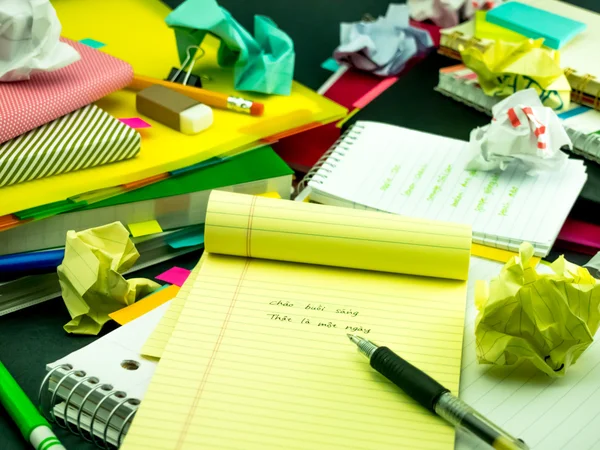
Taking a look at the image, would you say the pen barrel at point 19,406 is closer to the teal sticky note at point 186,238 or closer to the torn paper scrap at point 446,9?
the teal sticky note at point 186,238

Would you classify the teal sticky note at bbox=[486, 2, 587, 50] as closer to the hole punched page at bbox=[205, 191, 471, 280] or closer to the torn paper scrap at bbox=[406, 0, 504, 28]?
the torn paper scrap at bbox=[406, 0, 504, 28]

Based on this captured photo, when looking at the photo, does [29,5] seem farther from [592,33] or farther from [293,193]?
[592,33]

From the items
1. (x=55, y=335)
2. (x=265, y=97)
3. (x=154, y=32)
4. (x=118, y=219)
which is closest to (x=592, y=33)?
(x=265, y=97)

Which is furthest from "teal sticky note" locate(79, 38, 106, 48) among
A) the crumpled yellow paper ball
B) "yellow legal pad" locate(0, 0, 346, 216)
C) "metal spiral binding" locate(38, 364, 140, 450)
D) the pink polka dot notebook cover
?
the crumpled yellow paper ball

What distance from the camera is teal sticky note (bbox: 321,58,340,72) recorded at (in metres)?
1.21

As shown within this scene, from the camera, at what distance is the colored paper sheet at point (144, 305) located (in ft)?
2.37

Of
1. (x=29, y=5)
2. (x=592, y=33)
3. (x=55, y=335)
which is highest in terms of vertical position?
(x=29, y=5)

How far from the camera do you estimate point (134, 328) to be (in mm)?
690

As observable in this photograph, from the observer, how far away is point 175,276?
2.63ft

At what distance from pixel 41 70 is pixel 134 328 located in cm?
34

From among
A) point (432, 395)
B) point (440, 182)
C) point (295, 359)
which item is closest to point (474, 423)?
point (432, 395)

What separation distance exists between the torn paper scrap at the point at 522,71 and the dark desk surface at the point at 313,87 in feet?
0.17

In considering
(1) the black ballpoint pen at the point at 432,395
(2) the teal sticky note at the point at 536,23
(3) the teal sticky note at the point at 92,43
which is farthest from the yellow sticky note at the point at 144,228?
(2) the teal sticky note at the point at 536,23

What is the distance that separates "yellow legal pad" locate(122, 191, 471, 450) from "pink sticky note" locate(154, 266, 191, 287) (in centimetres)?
8
